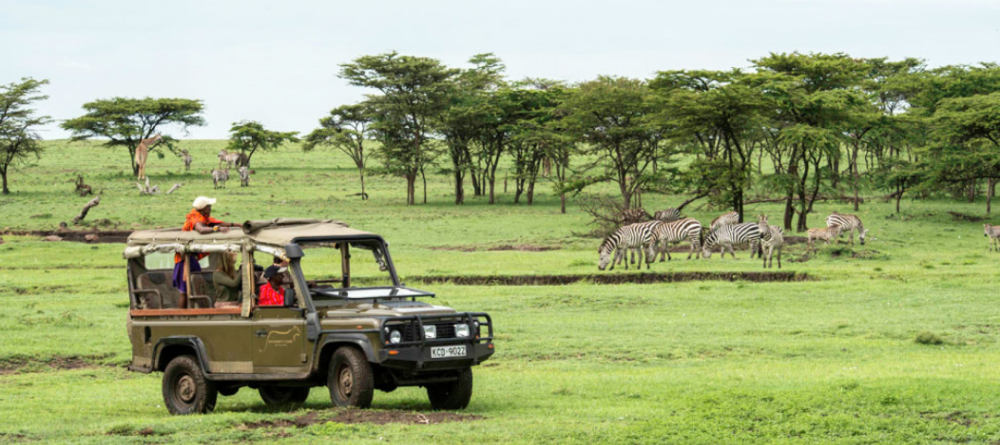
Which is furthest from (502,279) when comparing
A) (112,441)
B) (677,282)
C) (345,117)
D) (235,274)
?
(345,117)

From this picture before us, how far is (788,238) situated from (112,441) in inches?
1215

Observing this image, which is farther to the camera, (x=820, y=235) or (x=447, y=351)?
(x=820, y=235)

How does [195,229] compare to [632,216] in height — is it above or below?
above

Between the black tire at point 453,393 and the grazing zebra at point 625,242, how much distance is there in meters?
19.1

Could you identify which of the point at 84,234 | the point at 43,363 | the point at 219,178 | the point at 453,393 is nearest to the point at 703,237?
the point at 84,234

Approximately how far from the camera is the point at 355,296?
1087 cm

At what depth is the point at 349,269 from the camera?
39.0 ft

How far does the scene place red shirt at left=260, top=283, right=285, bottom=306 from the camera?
10703 mm

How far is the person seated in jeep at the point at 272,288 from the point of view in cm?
1074

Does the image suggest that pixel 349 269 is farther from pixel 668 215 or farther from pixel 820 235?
pixel 668 215

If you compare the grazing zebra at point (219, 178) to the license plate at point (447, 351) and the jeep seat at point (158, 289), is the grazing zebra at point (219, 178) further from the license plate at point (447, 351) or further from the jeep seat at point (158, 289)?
the license plate at point (447, 351)

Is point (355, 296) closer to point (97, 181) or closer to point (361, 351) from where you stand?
point (361, 351)

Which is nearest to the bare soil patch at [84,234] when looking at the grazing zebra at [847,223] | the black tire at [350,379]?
the grazing zebra at [847,223]

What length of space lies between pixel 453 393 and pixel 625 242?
Answer: 785 inches
